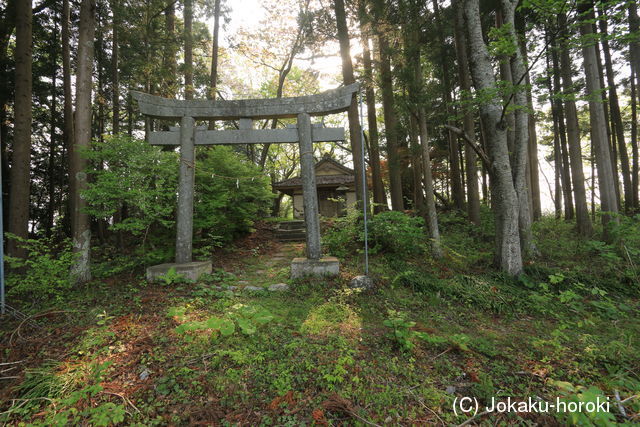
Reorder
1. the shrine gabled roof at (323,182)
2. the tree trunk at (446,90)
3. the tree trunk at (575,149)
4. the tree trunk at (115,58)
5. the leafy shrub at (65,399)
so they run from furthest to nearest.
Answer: the shrine gabled roof at (323,182) < the tree trunk at (115,58) < the tree trunk at (446,90) < the tree trunk at (575,149) < the leafy shrub at (65,399)

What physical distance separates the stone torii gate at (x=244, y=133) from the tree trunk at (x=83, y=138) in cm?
94

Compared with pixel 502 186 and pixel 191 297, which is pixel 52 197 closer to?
pixel 191 297

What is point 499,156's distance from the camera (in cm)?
527

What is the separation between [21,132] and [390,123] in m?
9.65

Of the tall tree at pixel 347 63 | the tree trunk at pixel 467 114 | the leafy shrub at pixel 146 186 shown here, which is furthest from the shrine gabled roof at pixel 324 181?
the tall tree at pixel 347 63

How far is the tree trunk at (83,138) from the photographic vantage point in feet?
15.8

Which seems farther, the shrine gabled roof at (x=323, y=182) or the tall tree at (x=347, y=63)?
the shrine gabled roof at (x=323, y=182)

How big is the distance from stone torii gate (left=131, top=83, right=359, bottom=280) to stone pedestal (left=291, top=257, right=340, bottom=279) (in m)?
0.08

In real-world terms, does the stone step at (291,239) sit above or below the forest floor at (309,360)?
above

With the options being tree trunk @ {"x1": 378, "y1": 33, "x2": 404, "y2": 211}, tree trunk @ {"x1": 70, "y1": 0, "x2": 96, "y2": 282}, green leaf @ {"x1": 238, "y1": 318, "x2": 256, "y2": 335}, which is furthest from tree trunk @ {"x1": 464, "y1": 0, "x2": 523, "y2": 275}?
tree trunk @ {"x1": 70, "y1": 0, "x2": 96, "y2": 282}

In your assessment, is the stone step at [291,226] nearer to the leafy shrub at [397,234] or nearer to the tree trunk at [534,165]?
the leafy shrub at [397,234]
